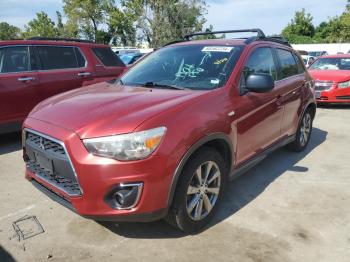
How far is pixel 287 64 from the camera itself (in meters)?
5.18

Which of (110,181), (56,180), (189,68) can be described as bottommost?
(56,180)

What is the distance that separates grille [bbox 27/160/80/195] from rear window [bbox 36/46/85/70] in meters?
3.42

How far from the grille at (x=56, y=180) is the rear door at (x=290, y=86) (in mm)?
2865

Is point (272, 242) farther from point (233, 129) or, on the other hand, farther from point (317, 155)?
point (317, 155)

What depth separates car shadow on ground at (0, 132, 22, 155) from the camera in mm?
5835

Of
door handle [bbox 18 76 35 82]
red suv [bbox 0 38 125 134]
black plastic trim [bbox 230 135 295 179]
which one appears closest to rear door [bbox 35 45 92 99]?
red suv [bbox 0 38 125 134]

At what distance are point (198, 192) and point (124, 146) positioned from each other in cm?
91

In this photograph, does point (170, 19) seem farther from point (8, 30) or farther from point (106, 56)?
point (8, 30)

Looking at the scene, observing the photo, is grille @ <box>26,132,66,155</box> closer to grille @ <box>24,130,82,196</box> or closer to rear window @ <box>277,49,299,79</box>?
grille @ <box>24,130,82,196</box>

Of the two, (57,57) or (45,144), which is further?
(57,57)

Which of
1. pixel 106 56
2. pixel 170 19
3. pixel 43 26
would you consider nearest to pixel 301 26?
pixel 170 19

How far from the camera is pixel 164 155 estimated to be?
2.80 metres

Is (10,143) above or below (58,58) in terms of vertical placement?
below

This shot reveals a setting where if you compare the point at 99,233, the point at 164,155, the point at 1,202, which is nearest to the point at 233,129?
the point at 164,155
